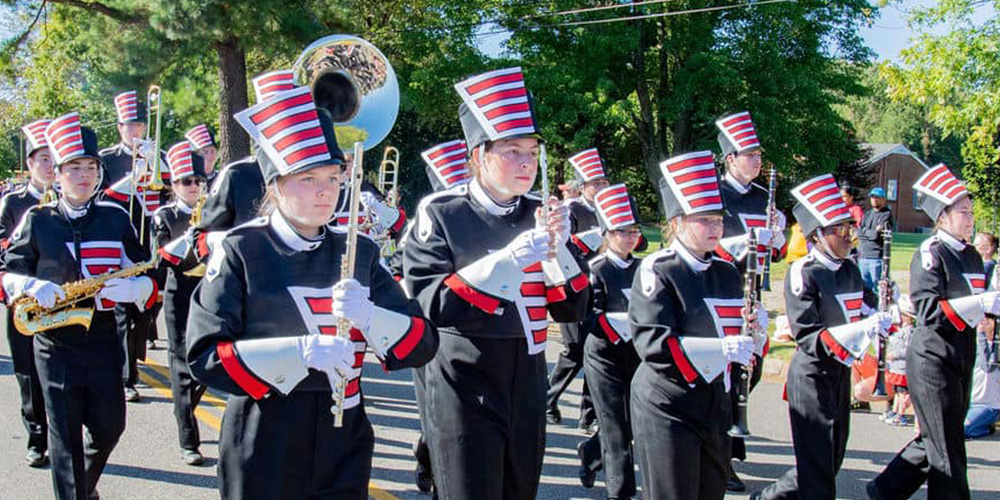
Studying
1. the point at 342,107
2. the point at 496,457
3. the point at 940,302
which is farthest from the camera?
the point at 342,107

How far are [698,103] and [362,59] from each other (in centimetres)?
2600

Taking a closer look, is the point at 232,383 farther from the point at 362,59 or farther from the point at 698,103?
the point at 698,103

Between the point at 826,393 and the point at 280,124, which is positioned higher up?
the point at 280,124

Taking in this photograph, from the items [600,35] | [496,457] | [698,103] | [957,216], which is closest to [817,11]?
[698,103]

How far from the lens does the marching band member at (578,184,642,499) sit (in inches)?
226

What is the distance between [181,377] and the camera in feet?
22.3

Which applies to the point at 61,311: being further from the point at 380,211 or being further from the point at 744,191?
the point at 744,191

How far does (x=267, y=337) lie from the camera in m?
3.24

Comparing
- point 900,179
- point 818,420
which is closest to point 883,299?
point 818,420

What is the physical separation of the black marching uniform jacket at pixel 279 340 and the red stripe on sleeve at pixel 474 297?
2.28 ft

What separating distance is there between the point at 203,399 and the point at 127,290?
3.66 metres

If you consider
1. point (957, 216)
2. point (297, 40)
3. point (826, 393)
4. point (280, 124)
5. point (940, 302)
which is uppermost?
point (297, 40)

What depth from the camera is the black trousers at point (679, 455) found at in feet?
14.0

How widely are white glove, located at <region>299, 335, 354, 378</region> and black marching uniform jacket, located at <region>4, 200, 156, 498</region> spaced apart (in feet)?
8.74
